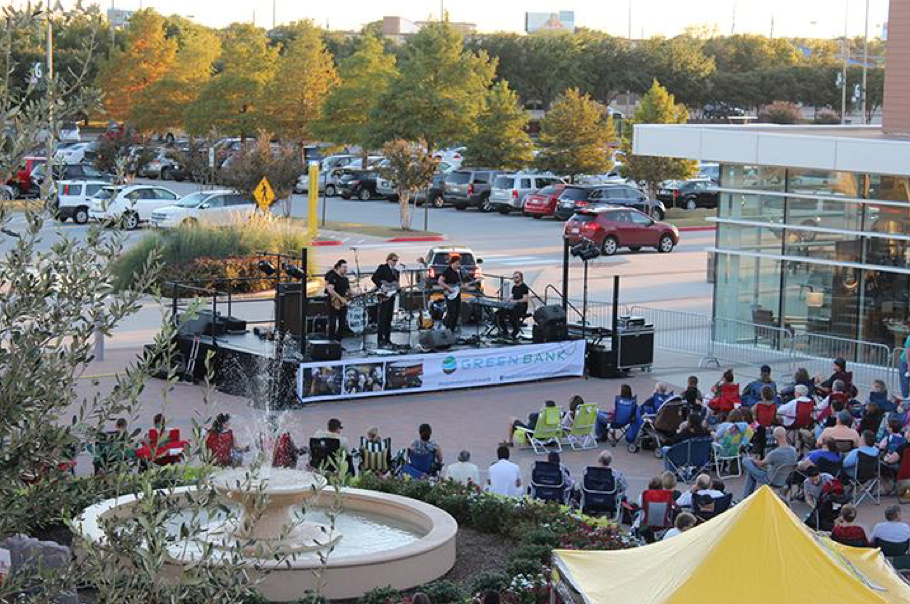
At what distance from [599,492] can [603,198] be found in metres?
33.7

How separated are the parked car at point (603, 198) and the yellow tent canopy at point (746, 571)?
127 feet

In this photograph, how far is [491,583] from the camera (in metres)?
12.5

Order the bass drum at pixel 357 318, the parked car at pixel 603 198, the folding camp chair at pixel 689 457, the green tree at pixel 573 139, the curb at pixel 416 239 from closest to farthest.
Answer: the folding camp chair at pixel 689 457 → the bass drum at pixel 357 318 → the curb at pixel 416 239 → the parked car at pixel 603 198 → the green tree at pixel 573 139

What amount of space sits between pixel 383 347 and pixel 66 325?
18.1 meters

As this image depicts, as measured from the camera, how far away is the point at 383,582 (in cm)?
1276

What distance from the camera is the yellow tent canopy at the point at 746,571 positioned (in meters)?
9.52

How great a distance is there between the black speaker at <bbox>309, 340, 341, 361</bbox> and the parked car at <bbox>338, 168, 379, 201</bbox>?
36218 mm

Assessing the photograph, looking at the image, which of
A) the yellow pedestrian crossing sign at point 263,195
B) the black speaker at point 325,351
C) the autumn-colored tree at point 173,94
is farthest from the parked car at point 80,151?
the black speaker at point 325,351

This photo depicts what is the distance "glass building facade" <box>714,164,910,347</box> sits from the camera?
80.8 ft

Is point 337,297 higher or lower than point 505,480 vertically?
higher

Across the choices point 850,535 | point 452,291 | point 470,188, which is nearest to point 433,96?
point 470,188

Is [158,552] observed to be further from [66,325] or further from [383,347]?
[383,347]

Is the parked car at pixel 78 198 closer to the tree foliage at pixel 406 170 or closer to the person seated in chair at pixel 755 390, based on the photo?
the tree foliage at pixel 406 170

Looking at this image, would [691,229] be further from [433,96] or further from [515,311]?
[515,311]
